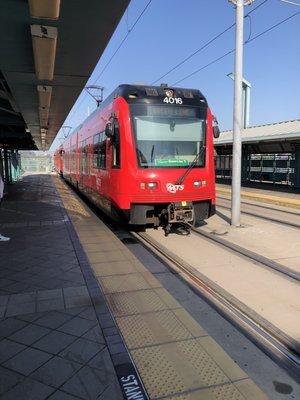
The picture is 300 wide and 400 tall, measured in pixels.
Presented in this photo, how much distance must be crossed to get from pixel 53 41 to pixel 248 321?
5180 millimetres

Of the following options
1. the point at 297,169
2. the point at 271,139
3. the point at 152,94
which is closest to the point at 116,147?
the point at 152,94

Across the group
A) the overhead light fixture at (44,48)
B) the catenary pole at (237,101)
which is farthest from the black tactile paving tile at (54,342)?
the catenary pole at (237,101)

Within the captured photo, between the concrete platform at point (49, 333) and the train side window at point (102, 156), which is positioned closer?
the concrete platform at point (49, 333)

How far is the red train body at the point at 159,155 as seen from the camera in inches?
335

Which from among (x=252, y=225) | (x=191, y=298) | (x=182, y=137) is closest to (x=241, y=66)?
(x=182, y=137)

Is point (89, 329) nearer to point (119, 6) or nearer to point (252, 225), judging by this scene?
point (119, 6)

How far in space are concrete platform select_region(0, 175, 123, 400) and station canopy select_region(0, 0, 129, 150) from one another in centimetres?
352

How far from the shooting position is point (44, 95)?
11.8m

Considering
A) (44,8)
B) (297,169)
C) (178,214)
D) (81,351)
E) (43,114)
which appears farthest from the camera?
(297,169)

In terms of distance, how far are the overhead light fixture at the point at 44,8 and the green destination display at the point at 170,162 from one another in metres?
3.99

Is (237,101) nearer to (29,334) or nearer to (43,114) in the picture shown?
(29,334)

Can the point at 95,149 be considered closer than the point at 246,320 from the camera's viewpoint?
No

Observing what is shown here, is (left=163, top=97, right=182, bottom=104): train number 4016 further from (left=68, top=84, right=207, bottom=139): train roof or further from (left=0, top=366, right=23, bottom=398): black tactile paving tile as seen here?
(left=0, top=366, right=23, bottom=398): black tactile paving tile

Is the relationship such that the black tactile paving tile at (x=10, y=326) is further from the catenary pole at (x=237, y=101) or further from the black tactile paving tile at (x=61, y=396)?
the catenary pole at (x=237, y=101)
